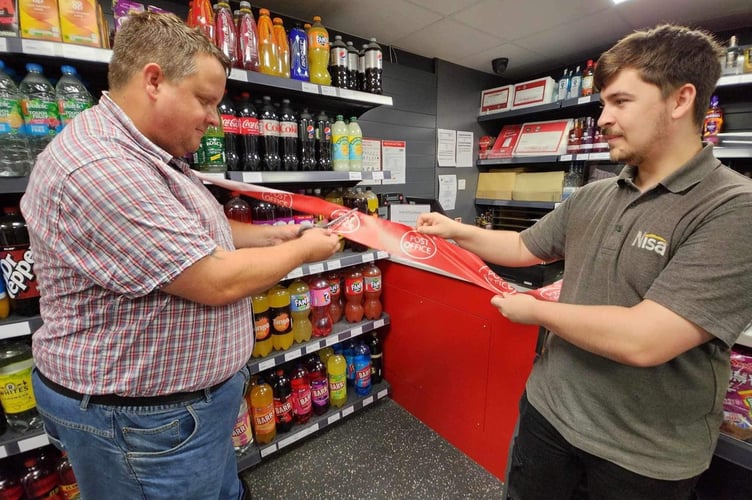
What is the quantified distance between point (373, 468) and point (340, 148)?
2.03 m

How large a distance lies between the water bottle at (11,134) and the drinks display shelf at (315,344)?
53.4 inches

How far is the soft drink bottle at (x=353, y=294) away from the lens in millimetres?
2379

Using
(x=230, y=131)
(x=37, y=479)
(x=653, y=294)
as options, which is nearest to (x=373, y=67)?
(x=230, y=131)

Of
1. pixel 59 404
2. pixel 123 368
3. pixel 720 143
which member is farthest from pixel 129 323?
pixel 720 143

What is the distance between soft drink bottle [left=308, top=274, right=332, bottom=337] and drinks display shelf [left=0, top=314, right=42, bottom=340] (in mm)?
1302

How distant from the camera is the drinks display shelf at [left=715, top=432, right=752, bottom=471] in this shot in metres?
1.04

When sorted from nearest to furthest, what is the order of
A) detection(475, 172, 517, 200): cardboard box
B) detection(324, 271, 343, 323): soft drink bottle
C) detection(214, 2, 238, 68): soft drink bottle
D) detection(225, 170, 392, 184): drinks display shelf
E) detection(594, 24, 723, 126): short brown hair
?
detection(594, 24, 723, 126): short brown hair
detection(214, 2, 238, 68): soft drink bottle
detection(225, 170, 392, 184): drinks display shelf
detection(324, 271, 343, 323): soft drink bottle
detection(475, 172, 517, 200): cardboard box

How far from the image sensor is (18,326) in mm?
1310

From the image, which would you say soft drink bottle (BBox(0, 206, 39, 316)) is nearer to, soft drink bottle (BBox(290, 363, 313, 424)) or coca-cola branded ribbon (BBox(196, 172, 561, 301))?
coca-cola branded ribbon (BBox(196, 172, 561, 301))

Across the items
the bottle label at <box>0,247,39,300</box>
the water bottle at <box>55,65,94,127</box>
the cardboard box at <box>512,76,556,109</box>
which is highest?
the cardboard box at <box>512,76,556,109</box>

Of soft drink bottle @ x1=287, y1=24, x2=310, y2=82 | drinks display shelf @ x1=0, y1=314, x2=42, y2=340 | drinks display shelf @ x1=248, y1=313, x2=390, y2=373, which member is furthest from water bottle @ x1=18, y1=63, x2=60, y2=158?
drinks display shelf @ x1=248, y1=313, x2=390, y2=373

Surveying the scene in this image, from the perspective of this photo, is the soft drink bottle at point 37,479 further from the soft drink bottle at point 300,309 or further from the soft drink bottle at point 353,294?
the soft drink bottle at point 353,294

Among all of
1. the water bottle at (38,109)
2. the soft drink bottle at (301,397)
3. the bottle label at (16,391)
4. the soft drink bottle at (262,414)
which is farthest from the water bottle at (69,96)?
the soft drink bottle at (301,397)

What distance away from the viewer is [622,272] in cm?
90
